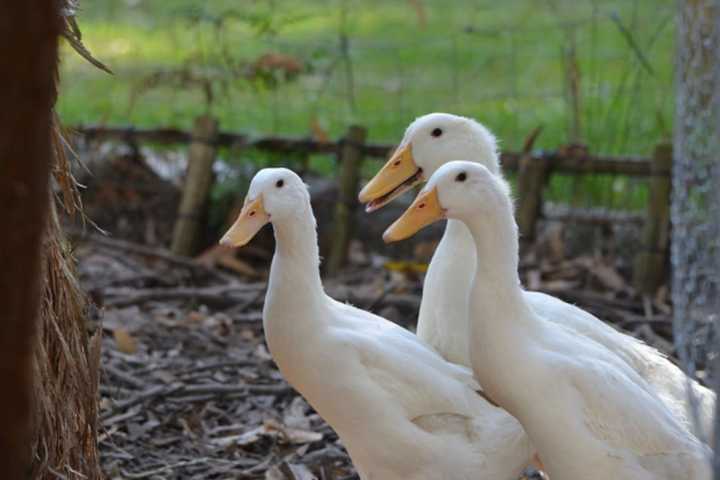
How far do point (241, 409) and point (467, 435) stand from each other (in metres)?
1.51

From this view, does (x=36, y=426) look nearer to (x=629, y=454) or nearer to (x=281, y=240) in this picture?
(x=281, y=240)

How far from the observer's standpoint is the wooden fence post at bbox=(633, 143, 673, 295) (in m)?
6.70

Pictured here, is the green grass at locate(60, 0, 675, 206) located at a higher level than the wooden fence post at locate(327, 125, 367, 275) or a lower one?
higher

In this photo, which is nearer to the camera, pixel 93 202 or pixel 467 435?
pixel 467 435

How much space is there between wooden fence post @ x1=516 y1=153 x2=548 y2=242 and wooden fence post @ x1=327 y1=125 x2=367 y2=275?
884mm

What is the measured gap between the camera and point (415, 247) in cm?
727

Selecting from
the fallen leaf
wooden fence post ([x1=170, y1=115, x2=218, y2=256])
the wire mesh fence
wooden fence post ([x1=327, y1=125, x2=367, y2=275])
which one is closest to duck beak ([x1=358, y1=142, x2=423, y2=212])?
the wire mesh fence

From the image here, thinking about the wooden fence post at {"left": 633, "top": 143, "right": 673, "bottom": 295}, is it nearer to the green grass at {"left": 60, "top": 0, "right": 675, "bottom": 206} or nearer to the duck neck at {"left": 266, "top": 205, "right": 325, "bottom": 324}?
the green grass at {"left": 60, "top": 0, "right": 675, "bottom": 206}

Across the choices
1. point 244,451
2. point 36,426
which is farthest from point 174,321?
point 36,426

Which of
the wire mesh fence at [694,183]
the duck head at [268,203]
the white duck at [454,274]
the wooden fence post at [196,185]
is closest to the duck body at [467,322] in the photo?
the white duck at [454,274]

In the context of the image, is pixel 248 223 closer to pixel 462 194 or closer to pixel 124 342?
pixel 462 194

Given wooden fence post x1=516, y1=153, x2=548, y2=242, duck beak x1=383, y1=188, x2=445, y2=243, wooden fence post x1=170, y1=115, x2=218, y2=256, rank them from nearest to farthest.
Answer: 1. duck beak x1=383, y1=188, x2=445, y2=243
2. wooden fence post x1=516, y1=153, x2=548, y2=242
3. wooden fence post x1=170, y1=115, x2=218, y2=256

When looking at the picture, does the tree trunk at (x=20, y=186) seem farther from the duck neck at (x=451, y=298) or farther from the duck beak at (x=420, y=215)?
the duck neck at (x=451, y=298)

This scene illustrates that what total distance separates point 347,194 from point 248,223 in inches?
124
